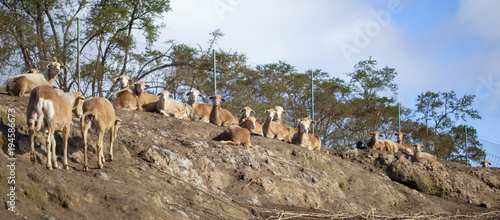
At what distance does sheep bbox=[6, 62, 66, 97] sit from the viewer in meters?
10.8

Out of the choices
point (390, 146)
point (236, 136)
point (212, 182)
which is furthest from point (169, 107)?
point (390, 146)

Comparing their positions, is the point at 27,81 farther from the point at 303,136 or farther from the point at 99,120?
the point at 303,136

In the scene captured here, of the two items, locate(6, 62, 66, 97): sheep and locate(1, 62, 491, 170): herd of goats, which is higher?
locate(6, 62, 66, 97): sheep

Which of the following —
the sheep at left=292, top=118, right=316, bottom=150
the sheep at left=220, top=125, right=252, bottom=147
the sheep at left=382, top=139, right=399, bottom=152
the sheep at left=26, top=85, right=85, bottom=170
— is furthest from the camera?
the sheep at left=382, top=139, right=399, bottom=152

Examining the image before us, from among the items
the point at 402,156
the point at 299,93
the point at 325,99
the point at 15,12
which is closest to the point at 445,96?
the point at 325,99

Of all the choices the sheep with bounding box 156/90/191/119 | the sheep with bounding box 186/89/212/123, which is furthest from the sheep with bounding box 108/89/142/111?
the sheep with bounding box 186/89/212/123

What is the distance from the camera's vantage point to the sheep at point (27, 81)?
35.6ft

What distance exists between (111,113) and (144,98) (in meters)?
6.62

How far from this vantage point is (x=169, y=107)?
14.6 m

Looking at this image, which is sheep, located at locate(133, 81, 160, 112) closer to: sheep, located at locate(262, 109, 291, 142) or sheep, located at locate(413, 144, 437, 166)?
sheep, located at locate(262, 109, 291, 142)

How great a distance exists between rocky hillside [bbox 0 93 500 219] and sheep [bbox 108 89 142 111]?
1240 mm

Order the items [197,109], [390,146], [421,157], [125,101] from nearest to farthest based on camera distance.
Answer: [125,101], [197,109], [421,157], [390,146]

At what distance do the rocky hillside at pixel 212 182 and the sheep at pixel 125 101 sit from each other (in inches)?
48.8

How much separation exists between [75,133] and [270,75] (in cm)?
1456
